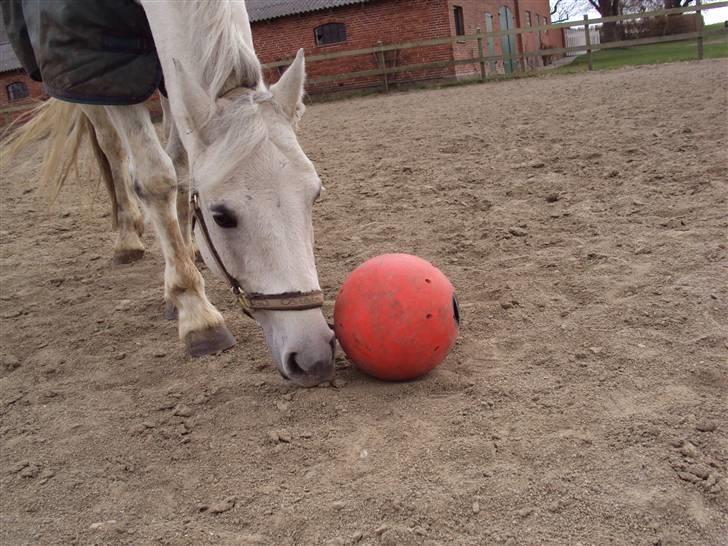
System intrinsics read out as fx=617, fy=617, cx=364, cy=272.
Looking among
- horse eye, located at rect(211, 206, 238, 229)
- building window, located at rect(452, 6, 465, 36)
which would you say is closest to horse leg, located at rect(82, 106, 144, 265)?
horse eye, located at rect(211, 206, 238, 229)

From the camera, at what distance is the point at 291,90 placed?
2.56 meters

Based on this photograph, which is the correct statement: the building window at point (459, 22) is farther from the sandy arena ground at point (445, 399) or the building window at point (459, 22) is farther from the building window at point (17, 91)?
the sandy arena ground at point (445, 399)

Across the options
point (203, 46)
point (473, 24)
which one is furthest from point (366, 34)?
point (203, 46)

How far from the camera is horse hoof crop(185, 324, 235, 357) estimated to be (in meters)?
3.11

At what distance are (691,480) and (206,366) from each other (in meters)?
2.09

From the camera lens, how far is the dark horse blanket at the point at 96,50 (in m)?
3.00

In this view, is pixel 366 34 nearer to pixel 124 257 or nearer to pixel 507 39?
pixel 507 39

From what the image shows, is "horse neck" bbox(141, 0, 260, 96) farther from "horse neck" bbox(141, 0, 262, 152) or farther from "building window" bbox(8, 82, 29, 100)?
"building window" bbox(8, 82, 29, 100)

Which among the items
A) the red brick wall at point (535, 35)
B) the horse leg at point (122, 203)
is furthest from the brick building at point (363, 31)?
the horse leg at point (122, 203)

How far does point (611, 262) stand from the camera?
344 centimetres

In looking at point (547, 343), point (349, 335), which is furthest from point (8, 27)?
point (547, 343)

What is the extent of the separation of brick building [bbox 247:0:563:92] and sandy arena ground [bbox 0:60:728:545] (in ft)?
49.9

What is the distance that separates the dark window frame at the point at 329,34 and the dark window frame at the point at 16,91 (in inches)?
467

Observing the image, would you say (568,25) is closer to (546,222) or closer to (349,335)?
(546,222)
